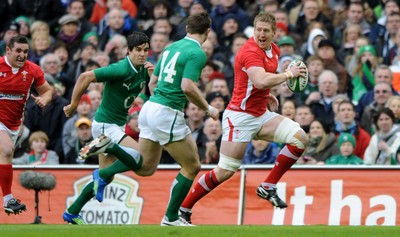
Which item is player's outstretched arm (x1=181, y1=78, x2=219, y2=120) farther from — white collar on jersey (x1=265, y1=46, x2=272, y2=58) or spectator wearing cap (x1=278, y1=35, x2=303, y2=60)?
spectator wearing cap (x1=278, y1=35, x2=303, y2=60)

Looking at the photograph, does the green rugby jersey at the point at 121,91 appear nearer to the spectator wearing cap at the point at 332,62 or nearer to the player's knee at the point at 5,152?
the player's knee at the point at 5,152

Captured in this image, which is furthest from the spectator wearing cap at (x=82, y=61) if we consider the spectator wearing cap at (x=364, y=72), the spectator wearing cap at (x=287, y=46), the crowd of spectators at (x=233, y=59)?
the spectator wearing cap at (x=364, y=72)

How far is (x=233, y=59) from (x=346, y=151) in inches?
158

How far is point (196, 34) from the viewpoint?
1521 cm

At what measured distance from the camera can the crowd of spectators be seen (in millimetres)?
19406

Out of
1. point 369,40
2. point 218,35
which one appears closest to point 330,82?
point 369,40

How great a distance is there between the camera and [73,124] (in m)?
20.9

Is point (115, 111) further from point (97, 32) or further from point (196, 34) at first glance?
point (97, 32)

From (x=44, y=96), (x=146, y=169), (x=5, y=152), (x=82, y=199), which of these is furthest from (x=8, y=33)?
(x=146, y=169)

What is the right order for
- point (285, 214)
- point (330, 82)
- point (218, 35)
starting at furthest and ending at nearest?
1. point (218, 35)
2. point (330, 82)
3. point (285, 214)

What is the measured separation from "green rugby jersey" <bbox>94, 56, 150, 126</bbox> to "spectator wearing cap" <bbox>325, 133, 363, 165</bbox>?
11.9ft

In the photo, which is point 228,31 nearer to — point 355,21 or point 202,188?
point 355,21

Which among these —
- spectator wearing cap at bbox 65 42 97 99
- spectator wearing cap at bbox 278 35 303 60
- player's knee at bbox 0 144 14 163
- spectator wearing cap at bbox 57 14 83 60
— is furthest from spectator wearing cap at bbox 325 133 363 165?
spectator wearing cap at bbox 57 14 83 60

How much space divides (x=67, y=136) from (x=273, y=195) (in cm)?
595
